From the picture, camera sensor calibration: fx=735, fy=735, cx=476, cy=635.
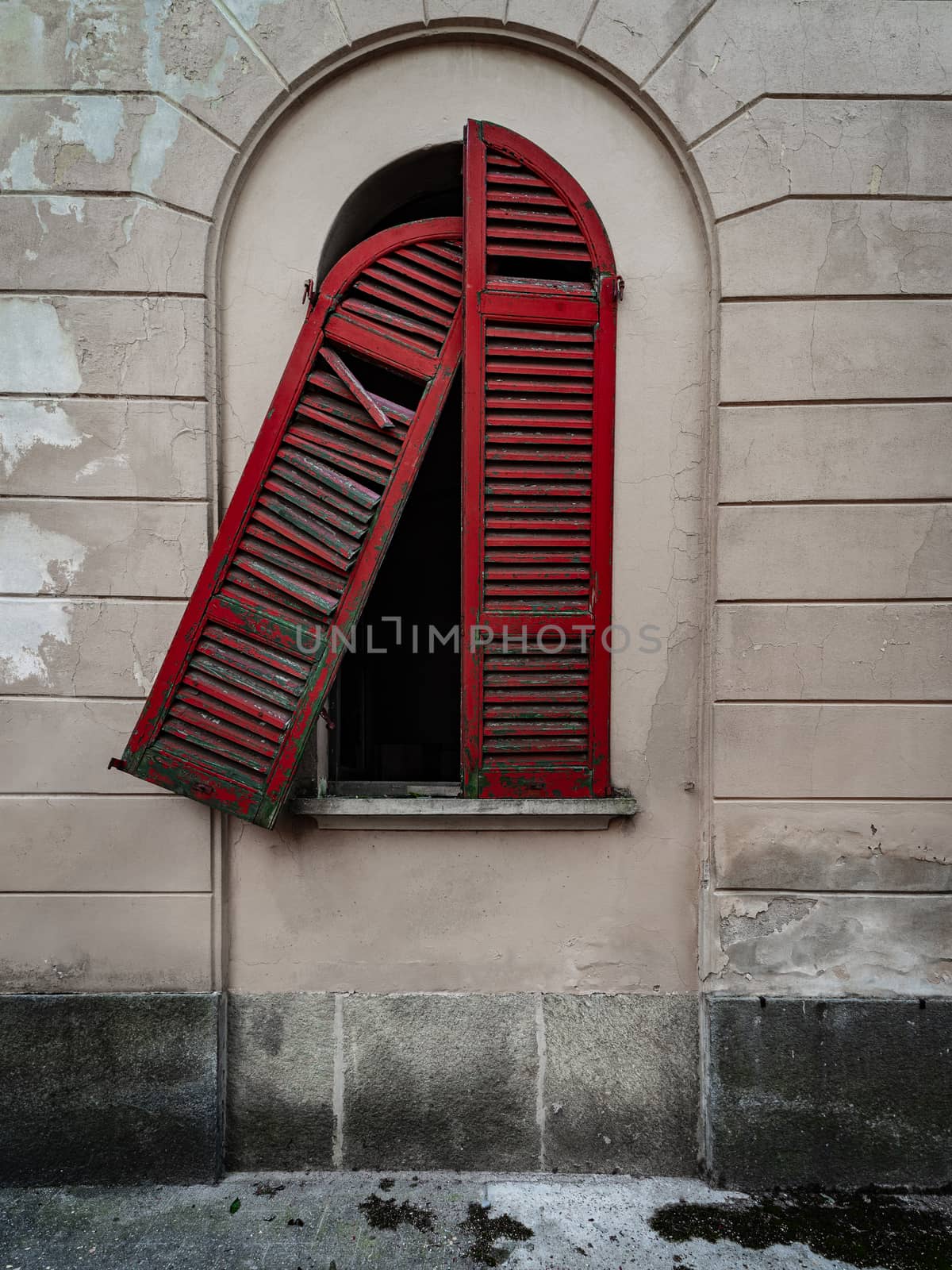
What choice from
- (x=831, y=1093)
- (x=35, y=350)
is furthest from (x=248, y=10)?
(x=831, y=1093)

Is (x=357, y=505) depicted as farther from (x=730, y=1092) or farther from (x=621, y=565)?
(x=730, y=1092)

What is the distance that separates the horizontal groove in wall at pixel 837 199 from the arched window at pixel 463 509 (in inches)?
22.5

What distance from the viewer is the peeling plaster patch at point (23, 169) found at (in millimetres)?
2912

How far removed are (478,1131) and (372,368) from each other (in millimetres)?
3449

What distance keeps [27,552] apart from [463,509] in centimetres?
176

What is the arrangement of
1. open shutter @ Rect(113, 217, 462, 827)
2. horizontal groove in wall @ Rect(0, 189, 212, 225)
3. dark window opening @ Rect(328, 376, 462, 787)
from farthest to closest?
dark window opening @ Rect(328, 376, 462, 787) → horizontal groove in wall @ Rect(0, 189, 212, 225) → open shutter @ Rect(113, 217, 462, 827)

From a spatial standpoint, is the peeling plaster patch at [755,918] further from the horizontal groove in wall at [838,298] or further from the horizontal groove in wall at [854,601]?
the horizontal groove in wall at [838,298]

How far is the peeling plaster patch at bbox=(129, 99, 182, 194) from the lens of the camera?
→ 2.91 metres

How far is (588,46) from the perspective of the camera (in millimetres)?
2916

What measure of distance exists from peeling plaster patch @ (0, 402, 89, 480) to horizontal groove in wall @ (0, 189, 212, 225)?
2.67 ft

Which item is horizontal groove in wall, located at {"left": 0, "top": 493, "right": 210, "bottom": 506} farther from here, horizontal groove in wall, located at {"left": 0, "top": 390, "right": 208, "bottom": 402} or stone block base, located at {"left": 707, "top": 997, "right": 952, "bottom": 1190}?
stone block base, located at {"left": 707, "top": 997, "right": 952, "bottom": 1190}

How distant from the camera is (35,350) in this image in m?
2.94

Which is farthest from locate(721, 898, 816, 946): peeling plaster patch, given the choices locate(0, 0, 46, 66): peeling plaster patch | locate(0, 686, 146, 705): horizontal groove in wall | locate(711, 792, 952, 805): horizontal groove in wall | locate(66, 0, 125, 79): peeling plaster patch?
locate(0, 0, 46, 66): peeling plaster patch

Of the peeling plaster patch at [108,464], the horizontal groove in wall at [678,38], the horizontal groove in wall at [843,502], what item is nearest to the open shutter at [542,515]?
the horizontal groove in wall at [678,38]
